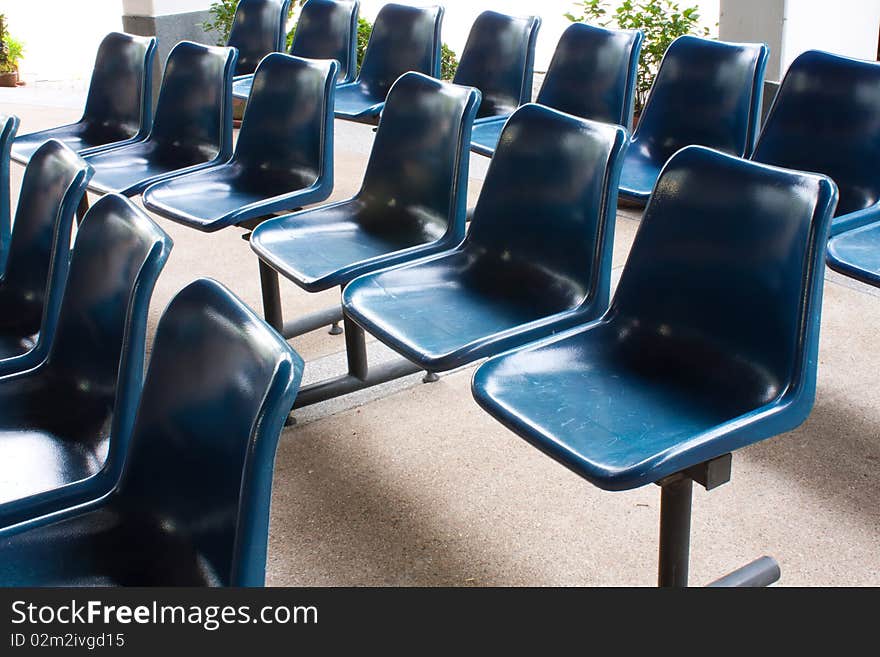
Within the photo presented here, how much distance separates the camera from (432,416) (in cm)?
273

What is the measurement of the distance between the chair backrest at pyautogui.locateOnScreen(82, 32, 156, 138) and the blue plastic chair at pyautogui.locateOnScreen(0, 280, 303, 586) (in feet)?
8.71

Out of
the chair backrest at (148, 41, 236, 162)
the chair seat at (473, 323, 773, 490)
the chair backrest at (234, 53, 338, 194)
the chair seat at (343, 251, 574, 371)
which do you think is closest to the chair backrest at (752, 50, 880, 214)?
the chair seat at (343, 251, 574, 371)

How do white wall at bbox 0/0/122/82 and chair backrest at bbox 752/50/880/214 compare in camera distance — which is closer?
chair backrest at bbox 752/50/880/214

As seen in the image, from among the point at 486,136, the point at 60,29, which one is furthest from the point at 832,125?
the point at 60,29

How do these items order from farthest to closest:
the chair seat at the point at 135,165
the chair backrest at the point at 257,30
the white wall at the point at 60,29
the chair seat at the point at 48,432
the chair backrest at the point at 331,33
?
the white wall at the point at 60,29 → the chair backrest at the point at 257,30 → the chair backrest at the point at 331,33 → the chair seat at the point at 135,165 → the chair seat at the point at 48,432

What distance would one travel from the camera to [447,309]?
7.29 feet

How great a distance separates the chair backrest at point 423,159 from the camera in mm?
2510

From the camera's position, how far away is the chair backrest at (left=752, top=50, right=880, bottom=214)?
260cm

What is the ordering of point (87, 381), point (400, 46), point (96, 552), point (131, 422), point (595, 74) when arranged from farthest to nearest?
point (400, 46), point (595, 74), point (87, 381), point (131, 422), point (96, 552)

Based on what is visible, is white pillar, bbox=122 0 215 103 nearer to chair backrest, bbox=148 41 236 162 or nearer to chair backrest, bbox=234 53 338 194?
chair backrest, bbox=148 41 236 162

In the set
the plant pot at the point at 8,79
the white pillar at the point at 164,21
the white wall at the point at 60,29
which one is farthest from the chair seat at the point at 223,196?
the white wall at the point at 60,29

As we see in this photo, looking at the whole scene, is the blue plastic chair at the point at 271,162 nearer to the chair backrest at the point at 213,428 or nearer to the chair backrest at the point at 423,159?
the chair backrest at the point at 423,159

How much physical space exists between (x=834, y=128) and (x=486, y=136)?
1245 mm

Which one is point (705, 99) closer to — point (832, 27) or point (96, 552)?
point (832, 27)
